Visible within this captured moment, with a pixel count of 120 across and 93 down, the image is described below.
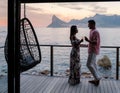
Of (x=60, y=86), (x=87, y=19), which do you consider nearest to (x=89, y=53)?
(x=60, y=86)

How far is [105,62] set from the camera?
748 centimetres

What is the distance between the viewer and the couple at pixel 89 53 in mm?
4973

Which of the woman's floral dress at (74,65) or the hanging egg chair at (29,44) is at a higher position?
the hanging egg chair at (29,44)

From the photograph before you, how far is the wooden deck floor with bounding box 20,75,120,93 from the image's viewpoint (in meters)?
4.79

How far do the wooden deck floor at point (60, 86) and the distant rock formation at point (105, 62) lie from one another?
1464mm

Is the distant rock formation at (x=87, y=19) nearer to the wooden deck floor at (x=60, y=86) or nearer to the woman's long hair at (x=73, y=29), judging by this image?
the woman's long hair at (x=73, y=29)

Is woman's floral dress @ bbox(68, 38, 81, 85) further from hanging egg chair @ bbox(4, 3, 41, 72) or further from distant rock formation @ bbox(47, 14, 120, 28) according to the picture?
distant rock formation @ bbox(47, 14, 120, 28)

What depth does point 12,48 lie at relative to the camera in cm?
154

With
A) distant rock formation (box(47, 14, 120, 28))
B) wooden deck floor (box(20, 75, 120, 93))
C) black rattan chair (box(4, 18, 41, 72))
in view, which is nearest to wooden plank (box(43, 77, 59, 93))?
wooden deck floor (box(20, 75, 120, 93))

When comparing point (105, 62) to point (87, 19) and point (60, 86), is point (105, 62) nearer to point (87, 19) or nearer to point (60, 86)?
point (87, 19)

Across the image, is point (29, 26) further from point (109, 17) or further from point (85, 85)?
point (109, 17)

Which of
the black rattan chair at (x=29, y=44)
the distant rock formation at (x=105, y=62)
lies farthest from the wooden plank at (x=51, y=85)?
the distant rock formation at (x=105, y=62)

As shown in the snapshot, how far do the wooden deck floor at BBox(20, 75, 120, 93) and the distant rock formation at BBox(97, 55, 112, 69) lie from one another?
1.46 meters

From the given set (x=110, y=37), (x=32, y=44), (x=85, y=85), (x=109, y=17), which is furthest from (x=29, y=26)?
(x=110, y=37)
